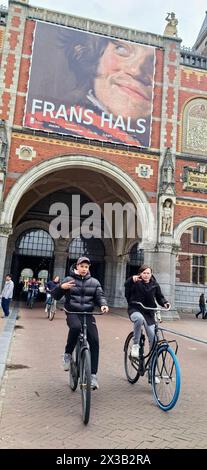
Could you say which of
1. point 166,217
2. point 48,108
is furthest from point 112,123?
point 166,217

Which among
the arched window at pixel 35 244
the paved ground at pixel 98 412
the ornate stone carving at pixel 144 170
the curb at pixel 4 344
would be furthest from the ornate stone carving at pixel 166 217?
the paved ground at pixel 98 412

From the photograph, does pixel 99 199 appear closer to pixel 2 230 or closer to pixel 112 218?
pixel 112 218

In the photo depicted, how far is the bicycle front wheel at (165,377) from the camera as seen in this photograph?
14.1 feet

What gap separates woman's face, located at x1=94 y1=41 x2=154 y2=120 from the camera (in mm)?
19609

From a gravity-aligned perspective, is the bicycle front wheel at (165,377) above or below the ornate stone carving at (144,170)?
below

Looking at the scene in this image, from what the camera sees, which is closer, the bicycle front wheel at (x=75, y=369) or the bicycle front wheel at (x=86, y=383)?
the bicycle front wheel at (x=86, y=383)

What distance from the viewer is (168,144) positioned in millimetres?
20031

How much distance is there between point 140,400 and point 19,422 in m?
1.68

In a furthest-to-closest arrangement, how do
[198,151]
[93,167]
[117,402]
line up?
[198,151] < [93,167] < [117,402]

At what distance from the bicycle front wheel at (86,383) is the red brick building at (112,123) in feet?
44.1

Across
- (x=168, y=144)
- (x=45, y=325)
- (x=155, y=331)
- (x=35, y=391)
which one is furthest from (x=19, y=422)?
(x=168, y=144)

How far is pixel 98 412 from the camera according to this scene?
4.29 m

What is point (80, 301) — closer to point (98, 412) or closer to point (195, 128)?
point (98, 412)

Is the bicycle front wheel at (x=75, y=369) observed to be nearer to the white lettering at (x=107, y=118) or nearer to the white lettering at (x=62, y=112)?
the white lettering at (x=62, y=112)
